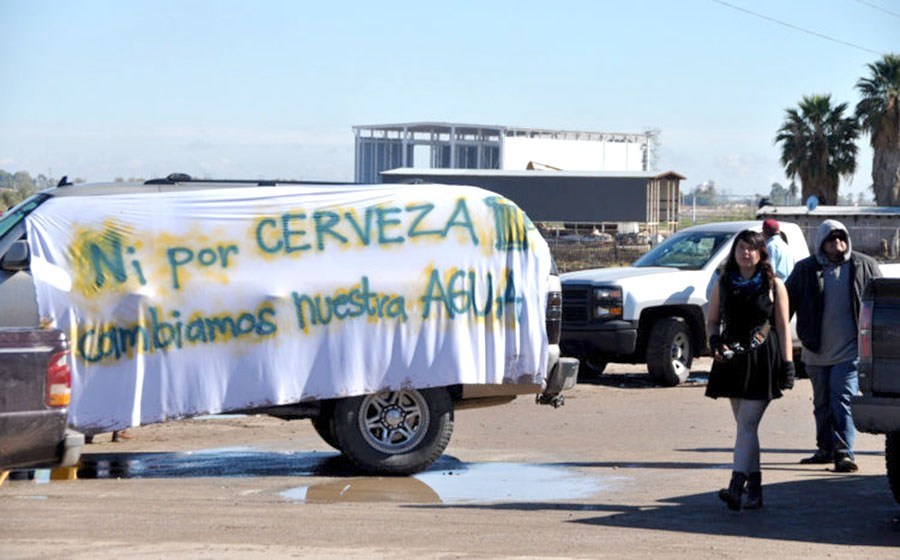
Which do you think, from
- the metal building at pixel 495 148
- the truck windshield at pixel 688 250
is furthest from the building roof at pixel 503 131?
the truck windshield at pixel 688 250

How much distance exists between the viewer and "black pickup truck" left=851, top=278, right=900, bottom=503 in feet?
25.5

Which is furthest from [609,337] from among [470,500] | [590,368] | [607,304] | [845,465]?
[470,500]

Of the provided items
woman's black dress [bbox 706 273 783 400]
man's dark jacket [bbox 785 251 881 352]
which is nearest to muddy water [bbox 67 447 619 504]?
woman's black dress [bbox 706 273 783 400]

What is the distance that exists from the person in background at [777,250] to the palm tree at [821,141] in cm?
4931

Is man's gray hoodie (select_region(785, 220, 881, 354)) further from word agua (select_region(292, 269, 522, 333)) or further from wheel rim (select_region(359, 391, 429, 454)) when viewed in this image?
wheel rim (select_region(359, 391, 429, 454))

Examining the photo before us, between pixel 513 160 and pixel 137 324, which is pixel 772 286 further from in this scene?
pixel 513 160

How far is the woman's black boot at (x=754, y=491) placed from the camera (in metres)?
8.66

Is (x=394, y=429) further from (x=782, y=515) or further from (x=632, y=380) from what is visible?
(x=632, y=380)

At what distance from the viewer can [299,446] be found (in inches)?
460

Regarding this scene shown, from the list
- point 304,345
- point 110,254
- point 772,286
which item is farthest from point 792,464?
point 110,254

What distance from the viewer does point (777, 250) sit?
15.0 metres

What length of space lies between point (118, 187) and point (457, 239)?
243 centimetres

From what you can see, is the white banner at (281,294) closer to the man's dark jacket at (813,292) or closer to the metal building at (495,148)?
the man's dark jacket at (813,292)

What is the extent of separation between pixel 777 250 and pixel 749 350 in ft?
21.6
